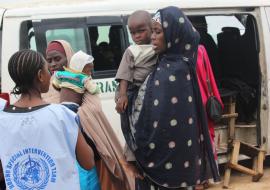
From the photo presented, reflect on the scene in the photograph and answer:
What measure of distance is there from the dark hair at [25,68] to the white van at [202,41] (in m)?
2.27

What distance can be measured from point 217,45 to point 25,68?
14.0 ft

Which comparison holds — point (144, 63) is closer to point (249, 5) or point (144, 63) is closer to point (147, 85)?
point (147, 85)

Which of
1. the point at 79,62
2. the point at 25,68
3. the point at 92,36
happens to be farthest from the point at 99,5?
the point at 25,68

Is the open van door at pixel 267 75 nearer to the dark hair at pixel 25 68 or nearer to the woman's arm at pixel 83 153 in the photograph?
the woman's arm at pixel 83 153

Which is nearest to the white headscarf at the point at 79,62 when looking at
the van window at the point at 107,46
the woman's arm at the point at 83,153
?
the woman's arm at the point at 83,153

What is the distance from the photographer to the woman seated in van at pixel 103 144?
2797 millimetres

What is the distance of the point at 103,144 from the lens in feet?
9.24

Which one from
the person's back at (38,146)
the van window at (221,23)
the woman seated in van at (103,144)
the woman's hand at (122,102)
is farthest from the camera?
the van window at (221,23)

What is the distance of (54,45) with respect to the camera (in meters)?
3.36

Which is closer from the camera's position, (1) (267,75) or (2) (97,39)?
(2) (97,39)

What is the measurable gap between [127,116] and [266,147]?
111 inches

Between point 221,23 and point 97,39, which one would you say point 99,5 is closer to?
point 97,39

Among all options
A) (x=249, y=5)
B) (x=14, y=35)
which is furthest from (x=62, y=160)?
(x=249, y=5)

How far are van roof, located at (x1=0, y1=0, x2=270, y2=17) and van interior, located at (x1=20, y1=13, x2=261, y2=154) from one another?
0.31 feet
